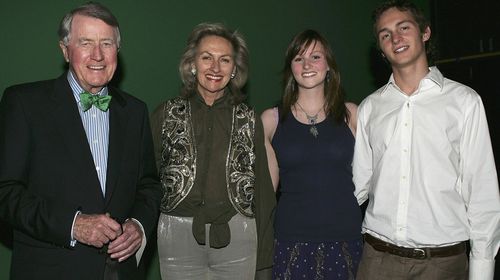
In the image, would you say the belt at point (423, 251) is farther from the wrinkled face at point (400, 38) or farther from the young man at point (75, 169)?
the young man at point (75, 169)

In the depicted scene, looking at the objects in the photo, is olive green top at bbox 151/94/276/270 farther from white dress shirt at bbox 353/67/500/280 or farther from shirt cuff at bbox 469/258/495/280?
shirt cuff at bbox 469/258/495/280

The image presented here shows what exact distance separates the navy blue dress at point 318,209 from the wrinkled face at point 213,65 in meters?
0.50

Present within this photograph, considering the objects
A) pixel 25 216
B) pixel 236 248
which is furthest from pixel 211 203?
pixel 25 216

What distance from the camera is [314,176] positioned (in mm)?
2779

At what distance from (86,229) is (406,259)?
1.55 m

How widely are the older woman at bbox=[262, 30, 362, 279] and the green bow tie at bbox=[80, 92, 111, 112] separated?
107 centimetres

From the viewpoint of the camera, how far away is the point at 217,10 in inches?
148

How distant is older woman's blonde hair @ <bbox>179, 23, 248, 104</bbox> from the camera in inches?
111

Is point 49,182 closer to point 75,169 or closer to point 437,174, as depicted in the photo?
point 75,169

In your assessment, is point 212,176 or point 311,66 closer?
point 212,176

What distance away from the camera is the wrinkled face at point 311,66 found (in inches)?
114

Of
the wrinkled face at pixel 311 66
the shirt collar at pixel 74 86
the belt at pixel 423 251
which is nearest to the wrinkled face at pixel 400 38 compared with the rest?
the wrinkled face at pixel 311 66

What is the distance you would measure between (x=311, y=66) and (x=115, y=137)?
1.27m

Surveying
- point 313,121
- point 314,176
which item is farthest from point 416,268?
point 313,121
